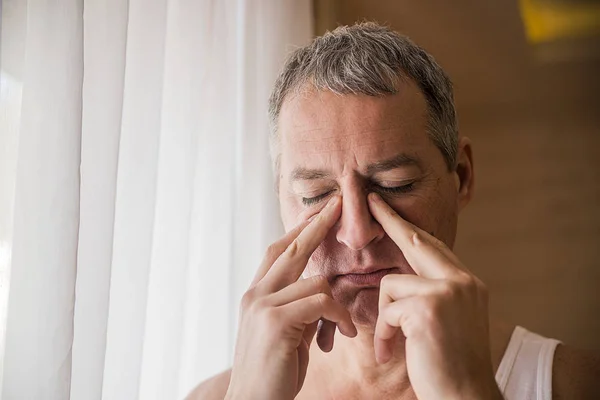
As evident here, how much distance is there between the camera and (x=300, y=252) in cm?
112

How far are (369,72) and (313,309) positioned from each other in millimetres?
483

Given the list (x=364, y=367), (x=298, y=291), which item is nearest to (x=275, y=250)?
(x=298, y=291)

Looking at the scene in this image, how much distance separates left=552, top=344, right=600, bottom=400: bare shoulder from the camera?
124 cm

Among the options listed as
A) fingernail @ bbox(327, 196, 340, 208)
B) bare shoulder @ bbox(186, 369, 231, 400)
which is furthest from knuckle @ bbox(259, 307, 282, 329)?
bare shoulder @ bbox(186, 369, 231, 400)

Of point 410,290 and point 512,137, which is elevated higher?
point 512,137

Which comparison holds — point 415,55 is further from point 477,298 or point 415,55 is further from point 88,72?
point 88,72

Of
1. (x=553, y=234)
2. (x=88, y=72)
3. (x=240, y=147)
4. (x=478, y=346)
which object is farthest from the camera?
(x=553, y=234)

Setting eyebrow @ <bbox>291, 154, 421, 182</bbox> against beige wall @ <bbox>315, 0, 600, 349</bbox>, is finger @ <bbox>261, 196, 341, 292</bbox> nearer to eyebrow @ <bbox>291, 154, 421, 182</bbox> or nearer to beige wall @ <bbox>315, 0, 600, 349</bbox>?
eyebrow @ <bbox>291, 154, 421, 182</bbox>

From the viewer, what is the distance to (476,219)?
2.20 meters

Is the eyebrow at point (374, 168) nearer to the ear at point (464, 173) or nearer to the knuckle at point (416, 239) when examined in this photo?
the knuckle at point (416, 239)

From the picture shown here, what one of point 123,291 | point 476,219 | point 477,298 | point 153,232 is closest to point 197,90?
point 153,232

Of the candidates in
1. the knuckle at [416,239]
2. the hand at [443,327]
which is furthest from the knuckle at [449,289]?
the knuckle at [416,239]

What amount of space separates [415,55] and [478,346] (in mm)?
621

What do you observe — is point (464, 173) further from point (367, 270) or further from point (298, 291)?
point (298, 291)
